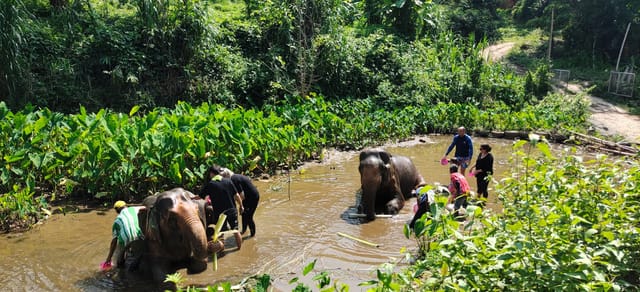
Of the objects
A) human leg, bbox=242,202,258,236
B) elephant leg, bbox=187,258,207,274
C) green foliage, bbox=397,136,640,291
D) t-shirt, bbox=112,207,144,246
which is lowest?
elephant leg, bbox=187,258,207,274

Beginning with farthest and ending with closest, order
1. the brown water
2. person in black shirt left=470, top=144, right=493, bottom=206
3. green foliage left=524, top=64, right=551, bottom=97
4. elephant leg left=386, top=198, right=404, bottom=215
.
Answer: green foliage left=524, top=64, right=551, bottom=97 < elephant leg left=386, top=198, right=404, bottom=215 < person in black shirt left=470, top=144, right=493, bottom=206 < the brown water

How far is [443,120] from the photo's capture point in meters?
17.8

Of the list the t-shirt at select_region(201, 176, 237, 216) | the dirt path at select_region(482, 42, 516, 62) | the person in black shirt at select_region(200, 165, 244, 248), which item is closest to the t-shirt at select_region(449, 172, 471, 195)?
the person in black shirt at select_region(200, 165, 244, 248)

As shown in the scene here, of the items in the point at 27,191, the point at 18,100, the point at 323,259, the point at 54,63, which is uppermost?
the point at 54,63

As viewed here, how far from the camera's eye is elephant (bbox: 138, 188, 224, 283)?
5.73 m

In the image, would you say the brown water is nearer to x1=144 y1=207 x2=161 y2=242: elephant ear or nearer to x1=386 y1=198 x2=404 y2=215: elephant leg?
x1=386 y1=198 x2=404 y2=215: elephant leg

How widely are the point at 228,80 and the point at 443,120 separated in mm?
7813

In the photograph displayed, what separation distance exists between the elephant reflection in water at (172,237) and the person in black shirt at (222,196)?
63cm

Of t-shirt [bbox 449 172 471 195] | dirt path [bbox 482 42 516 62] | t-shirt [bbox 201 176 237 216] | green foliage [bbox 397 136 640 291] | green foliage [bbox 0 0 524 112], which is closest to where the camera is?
green foliage [bbox 397 136 640 291]

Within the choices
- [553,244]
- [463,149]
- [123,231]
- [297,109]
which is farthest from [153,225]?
[297,109]

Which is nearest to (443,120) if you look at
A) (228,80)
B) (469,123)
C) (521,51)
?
(469,123)

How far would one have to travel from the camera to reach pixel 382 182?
28.7 feet

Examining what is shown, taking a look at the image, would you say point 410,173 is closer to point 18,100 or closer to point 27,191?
point 27,191

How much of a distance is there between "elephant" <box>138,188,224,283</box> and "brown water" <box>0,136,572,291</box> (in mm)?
191
